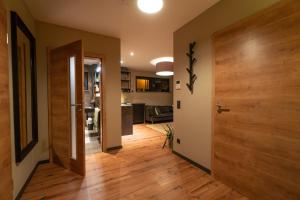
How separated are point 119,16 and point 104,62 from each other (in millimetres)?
992

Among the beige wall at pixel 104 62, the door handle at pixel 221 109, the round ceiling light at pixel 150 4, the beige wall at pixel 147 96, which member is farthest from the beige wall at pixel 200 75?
the beige wall at pixel 147 96

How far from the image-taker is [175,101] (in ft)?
9.55

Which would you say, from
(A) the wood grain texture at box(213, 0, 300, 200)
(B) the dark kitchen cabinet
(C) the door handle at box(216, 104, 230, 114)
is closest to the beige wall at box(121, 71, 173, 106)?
(B) the dark kitchen cabinet

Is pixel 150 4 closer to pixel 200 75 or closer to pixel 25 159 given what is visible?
pixel 200 75

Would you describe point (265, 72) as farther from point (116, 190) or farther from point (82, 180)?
point (82, 180)

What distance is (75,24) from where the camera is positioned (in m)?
2.60

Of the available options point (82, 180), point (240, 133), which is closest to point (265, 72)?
point (240, 133)

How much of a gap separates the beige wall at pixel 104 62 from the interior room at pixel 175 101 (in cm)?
2

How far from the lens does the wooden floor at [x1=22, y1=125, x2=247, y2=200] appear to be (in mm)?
1727

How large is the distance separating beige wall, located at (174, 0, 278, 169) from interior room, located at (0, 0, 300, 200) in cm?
2

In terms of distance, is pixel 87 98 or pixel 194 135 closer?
pixel 194 135

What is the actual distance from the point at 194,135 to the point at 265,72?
4.42ft

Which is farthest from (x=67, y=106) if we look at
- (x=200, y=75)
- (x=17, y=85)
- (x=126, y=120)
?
(x=126, y=120)

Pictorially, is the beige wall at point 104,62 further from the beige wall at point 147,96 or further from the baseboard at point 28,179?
the beige wall at point 147,96
